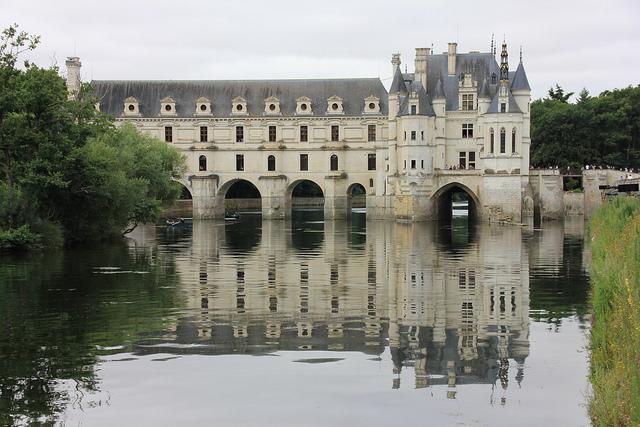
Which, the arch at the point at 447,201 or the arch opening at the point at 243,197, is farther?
the arch opening at the point at 243,197

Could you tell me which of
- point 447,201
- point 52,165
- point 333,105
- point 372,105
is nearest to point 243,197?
point 333,105

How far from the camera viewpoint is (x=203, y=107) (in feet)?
251

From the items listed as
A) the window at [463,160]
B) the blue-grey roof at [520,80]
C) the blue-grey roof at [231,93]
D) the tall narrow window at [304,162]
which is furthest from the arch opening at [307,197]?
the blue-grey roof at [520,80]

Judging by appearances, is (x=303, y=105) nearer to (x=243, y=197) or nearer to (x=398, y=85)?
(x=398, y=85)

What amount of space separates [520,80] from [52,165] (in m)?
38.3

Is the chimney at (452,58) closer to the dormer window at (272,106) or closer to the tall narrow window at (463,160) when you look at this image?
the tall narrow window at (463,160)

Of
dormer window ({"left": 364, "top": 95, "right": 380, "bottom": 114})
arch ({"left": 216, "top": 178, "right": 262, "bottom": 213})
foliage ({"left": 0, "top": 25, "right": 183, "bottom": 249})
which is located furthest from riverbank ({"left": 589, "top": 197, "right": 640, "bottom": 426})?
arch ({"left": 216, "top": 178, "right": 262, "bottom": 213})

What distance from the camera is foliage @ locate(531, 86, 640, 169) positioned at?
7738cm

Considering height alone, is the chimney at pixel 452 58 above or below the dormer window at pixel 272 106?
above

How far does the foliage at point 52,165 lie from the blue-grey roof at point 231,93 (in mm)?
32516

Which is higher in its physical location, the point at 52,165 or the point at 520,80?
the point at 520,80

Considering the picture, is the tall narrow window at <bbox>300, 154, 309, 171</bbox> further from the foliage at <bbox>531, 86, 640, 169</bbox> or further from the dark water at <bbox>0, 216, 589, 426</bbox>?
the dark water at <bbox>0, 216, 589, 426</bbox>

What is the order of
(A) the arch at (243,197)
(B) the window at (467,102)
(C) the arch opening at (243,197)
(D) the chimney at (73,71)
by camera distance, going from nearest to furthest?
(B) the window at (467,102) → (D) the chimney at (73,71) → (A) the arch at (243,197) → (C) the arch opening at (243,197)

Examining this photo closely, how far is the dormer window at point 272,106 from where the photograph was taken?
76.3 m
